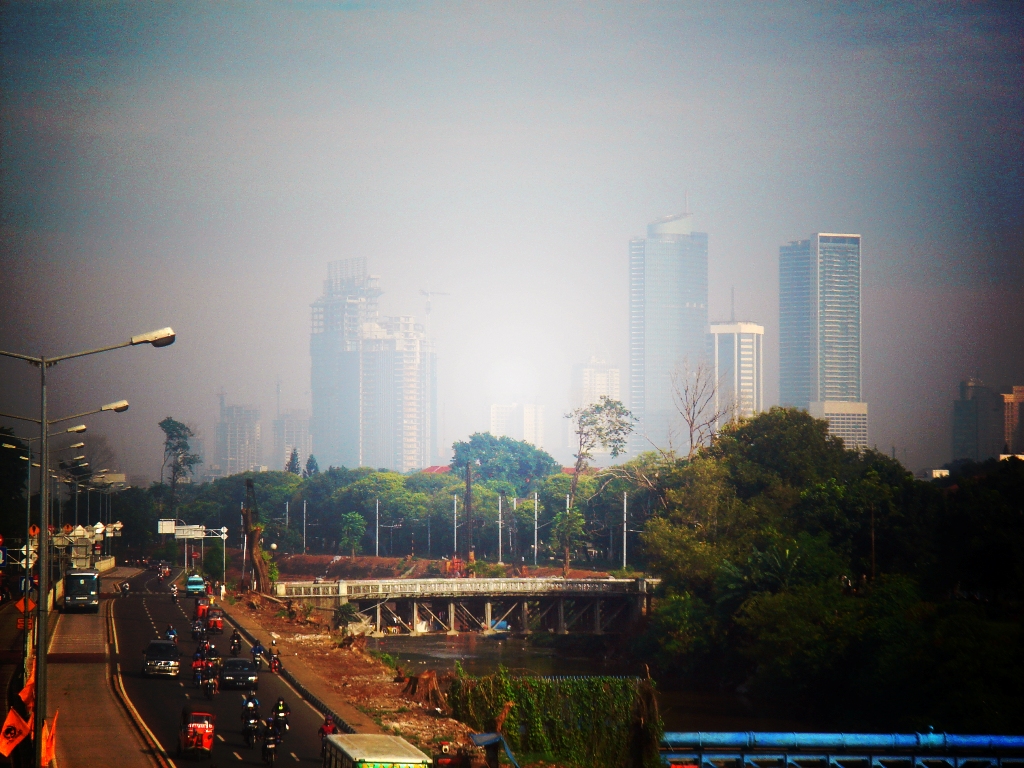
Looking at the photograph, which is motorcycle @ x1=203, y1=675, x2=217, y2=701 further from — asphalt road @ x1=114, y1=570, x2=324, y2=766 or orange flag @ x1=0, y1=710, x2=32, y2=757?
orange flag @ x1=0, y1=710, x2=32, y2=757

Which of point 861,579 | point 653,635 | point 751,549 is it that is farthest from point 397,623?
point 861,579

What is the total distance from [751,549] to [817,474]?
17.3m

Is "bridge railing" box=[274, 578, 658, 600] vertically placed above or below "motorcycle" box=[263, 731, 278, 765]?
below

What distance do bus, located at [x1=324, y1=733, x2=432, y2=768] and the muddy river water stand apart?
1557 inches

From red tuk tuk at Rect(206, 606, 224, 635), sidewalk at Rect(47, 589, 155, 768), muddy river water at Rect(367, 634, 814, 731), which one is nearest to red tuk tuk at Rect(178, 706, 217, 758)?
sidewalk at Rect(47, 589, 155, 768)

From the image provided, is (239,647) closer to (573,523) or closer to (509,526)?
(573,523)

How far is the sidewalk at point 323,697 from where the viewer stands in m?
46.9

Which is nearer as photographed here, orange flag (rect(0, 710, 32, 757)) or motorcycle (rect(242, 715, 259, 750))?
orange flag (rect(0, 710, 32, 757))

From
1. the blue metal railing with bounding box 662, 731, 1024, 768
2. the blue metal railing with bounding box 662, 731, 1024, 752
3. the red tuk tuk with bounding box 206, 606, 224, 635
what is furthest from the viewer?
the red tuk tuk with bounding box 206, 606, 224, 635

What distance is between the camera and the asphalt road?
40.5 m

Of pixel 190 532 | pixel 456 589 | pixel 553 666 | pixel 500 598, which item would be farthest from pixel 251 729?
pixel 190 532

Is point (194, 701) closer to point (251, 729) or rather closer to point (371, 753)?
point (251, 729)

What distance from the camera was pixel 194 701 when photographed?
1970 inches

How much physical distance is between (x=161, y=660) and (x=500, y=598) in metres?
44.2
